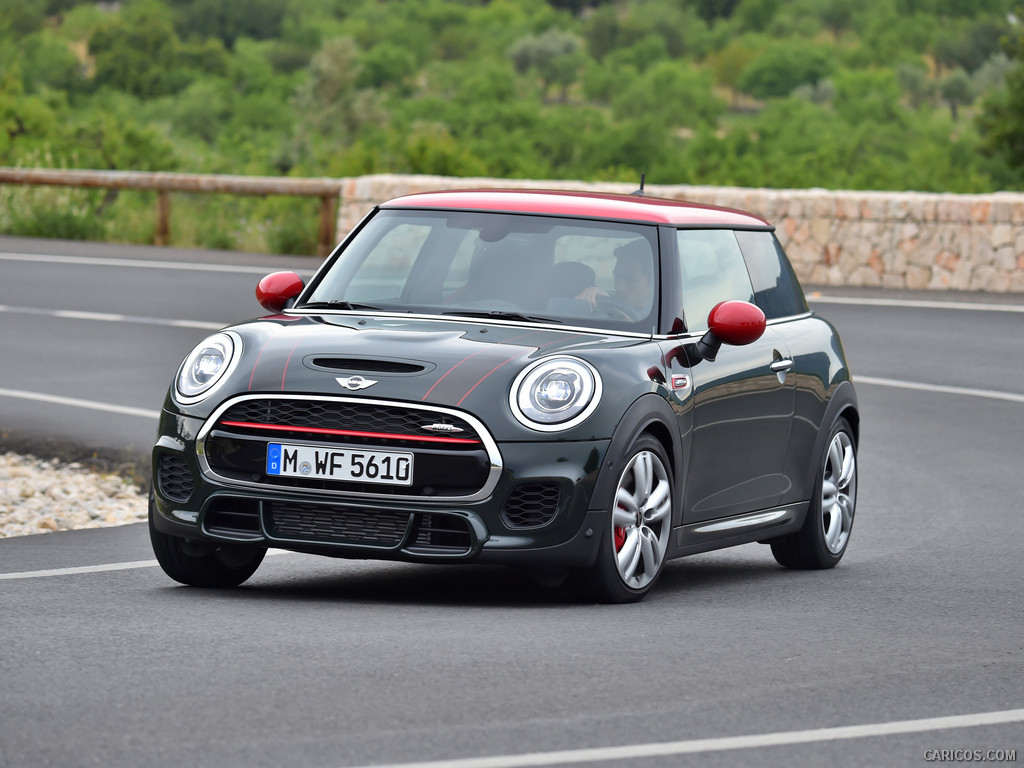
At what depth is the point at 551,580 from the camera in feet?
23.1

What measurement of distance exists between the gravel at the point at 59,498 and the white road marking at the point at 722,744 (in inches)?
238

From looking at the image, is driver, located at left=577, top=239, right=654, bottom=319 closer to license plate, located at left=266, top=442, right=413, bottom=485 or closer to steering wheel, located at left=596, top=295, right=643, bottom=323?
steering wheel, located at left=596, top=295, right=643, bottom=323

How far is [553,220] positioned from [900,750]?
3452mm

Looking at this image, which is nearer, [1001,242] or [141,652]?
[141,652]

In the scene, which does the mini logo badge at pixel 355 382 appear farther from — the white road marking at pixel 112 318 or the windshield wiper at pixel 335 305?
the white road marking at pixel 112 318

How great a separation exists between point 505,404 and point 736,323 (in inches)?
51.5

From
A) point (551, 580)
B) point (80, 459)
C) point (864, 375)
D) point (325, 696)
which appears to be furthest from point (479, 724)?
point (864, 375)

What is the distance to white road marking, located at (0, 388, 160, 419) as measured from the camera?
1392 centimetres

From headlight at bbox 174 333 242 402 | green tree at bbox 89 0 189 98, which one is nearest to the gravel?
headlight at bbox 174 333 242 402

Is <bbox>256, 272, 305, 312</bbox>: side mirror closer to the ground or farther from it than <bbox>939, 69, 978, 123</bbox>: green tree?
farther from it

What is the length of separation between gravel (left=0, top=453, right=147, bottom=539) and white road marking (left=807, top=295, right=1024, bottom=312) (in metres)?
12.5

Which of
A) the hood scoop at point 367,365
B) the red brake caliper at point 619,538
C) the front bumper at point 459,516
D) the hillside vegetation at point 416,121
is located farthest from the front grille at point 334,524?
the hillside vegetation at point 416,121

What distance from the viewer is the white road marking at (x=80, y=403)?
13922mm

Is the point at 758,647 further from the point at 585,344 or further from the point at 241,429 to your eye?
the point at 241,429
